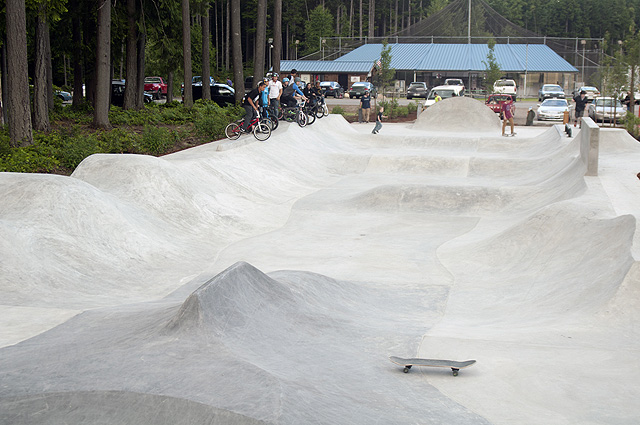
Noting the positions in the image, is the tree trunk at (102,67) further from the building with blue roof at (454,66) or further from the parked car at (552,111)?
the building with blue roof at (454,66)

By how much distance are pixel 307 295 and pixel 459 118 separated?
25514mm

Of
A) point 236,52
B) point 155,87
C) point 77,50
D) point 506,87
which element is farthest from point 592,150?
point 155,87

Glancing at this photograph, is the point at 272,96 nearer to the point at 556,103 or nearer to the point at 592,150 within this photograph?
the point at 592,150

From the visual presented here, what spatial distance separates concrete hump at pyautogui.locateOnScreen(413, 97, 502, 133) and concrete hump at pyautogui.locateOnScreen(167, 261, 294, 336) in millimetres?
25192

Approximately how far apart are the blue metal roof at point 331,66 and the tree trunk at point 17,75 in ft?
176

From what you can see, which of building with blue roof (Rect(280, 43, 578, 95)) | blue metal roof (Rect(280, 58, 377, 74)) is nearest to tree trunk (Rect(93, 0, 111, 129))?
building with blue roof (Rect(280, 43, 578, 95))

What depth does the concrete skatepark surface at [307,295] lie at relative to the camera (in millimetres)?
Answer: 4719

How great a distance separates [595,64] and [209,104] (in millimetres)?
56019

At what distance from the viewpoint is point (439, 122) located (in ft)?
104

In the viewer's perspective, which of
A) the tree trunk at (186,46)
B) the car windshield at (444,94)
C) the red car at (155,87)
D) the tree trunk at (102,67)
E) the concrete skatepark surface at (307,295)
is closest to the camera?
the concrete skatepark surface at (307,295)

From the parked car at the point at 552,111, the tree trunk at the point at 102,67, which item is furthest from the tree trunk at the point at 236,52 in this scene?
the parked car at the point at 552,111

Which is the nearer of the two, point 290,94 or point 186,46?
point 290,94

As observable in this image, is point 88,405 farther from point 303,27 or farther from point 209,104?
point 303,27

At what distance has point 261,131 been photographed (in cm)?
2027
